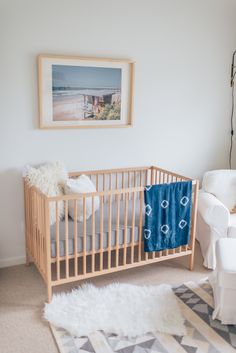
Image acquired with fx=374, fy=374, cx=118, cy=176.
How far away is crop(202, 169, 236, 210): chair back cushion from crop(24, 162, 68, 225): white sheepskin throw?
4.89 feet

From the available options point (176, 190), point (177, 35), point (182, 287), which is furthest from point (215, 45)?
point (182, 287)

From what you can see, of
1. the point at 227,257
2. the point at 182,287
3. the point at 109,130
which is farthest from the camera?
the point at 109,130

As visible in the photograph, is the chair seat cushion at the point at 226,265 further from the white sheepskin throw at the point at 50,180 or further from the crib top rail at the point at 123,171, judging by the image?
the white sheepskin throw at the point at 50,180

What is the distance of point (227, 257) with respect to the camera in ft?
8.43

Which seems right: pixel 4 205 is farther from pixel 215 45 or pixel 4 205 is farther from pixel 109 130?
pixel 215 45

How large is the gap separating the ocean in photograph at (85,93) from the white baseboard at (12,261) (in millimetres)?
1286

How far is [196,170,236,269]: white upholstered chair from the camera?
326cm

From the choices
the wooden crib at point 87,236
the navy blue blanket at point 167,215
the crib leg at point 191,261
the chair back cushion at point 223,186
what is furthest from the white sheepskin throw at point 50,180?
the chair back cushion at point 223,186

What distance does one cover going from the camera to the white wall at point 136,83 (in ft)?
10.0

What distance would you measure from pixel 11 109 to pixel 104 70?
2.94 feet

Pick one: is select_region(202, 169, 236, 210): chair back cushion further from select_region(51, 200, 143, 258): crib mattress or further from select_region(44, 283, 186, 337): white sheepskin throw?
select_region(44, 283, 186, 337): white sheepskin throw

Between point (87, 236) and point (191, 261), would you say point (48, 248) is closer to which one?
point (87, 236)

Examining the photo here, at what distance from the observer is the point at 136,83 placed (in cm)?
354

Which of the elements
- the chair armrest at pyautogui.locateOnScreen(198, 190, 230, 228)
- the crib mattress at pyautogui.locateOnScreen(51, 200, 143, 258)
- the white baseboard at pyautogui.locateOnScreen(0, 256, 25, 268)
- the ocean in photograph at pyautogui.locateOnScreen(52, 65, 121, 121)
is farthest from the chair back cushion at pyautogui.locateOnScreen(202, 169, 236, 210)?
the white baseboard at pyautogui.locateOnScreen(0, 256, 25, 268)
